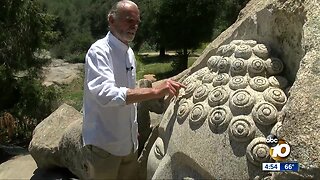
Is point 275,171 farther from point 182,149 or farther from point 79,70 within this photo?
point 79,70

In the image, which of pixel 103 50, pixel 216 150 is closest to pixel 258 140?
pixel 216 150

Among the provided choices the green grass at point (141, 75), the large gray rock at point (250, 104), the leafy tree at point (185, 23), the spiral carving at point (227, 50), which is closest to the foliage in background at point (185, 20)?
the leafy tree at point (185, 23)

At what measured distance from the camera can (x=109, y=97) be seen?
305cm

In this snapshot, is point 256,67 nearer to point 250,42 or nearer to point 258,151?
Answer: point 250,42

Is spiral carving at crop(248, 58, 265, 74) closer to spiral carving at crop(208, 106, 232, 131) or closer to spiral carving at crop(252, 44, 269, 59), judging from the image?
spiral carving at crop(252, 44, 269, 59)

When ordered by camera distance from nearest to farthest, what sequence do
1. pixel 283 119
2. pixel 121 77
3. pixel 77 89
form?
1. pixel 283 119
2. pixel 121 77
3. pixel 77 89

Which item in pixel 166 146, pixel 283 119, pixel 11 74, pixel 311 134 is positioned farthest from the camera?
pixel 11 74

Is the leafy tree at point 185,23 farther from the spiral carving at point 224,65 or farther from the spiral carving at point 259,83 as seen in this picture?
the spiral carving at point 259,83

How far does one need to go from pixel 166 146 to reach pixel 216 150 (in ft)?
1.76

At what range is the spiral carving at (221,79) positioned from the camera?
3377 mm

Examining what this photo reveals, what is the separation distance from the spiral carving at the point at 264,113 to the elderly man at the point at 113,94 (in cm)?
53

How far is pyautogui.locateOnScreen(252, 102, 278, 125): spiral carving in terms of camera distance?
10.0ft

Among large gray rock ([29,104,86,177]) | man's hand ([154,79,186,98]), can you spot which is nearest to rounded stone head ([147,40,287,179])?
man's hand ([154,79,186,98])

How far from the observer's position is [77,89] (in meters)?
20.5
